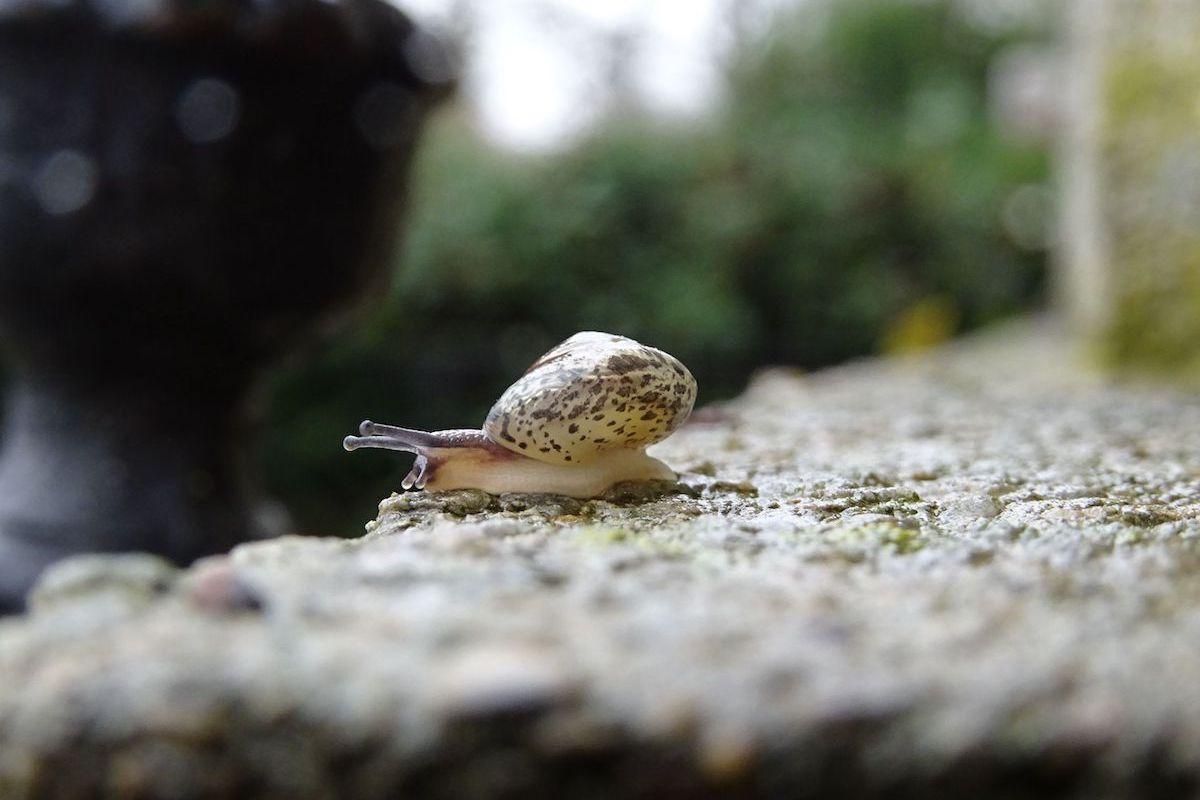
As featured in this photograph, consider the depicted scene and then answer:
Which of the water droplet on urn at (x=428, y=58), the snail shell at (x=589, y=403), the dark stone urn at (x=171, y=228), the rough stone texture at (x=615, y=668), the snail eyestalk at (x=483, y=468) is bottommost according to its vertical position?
the rough stone texture at (x=615, y=668)

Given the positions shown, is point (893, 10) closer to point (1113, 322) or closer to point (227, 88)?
point (1113, 322)

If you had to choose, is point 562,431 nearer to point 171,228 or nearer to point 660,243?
point 171,228

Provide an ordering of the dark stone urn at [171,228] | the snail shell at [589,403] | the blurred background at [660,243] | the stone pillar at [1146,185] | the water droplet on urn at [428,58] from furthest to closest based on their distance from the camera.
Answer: the blurred background at [660,243] → the stone pillar at [1146,185] → the water droplet on urn at [428,58] → the dark stone urn at [171,228] → the snail shell at [589,403]

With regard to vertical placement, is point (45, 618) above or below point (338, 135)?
below

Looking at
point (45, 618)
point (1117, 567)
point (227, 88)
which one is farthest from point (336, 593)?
point (227, 88)

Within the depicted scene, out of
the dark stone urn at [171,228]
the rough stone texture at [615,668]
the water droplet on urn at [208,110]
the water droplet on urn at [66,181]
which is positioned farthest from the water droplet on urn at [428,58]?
the rough stone texture at [615,668]

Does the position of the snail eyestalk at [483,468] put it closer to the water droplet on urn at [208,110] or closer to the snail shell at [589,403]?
the snail shell at [589,403]

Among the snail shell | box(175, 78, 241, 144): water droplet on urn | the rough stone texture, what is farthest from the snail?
box(175, 78, 241, 144): water droplet on urn

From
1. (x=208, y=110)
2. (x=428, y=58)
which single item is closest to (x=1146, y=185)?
(x=428, y=58)
